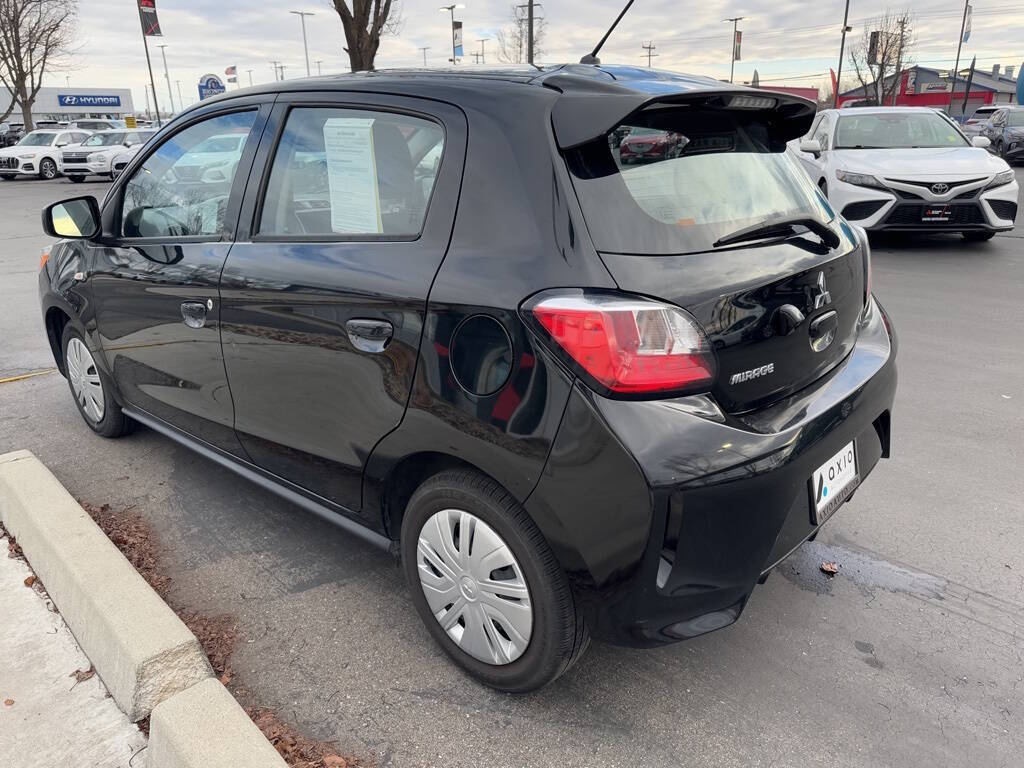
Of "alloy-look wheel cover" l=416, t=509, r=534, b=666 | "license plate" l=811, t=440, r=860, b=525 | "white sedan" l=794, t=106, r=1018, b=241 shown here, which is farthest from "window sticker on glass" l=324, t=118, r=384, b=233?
"white sedan" l=794, t=106, r=1018, b=241

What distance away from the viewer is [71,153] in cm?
2486

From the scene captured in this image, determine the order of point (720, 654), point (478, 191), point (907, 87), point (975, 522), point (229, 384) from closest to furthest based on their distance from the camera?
point (478, 191), point (720, 654), point (229, 384), point (975, 522), point (907, 87)

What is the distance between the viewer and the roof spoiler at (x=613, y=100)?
192 centimetres

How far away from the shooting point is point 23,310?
725 centimetres

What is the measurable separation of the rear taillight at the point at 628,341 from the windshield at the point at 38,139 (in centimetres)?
3027

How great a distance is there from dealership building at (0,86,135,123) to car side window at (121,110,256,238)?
7865cm

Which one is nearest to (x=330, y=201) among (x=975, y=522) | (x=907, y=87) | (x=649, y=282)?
(x=649, y=282)

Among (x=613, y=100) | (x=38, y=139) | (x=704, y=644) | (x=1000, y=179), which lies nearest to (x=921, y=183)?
(x=1000, y=179)

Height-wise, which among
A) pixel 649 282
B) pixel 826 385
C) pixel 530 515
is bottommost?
pixel 530 515

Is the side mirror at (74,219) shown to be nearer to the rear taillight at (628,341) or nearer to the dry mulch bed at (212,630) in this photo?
the dry mulch bed at (212,630)

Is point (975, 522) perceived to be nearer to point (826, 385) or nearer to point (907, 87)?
point (826, 385)

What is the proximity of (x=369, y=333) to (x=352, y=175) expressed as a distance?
56 centimetres

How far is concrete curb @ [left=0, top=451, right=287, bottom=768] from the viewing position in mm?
1890

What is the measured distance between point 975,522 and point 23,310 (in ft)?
25.3
